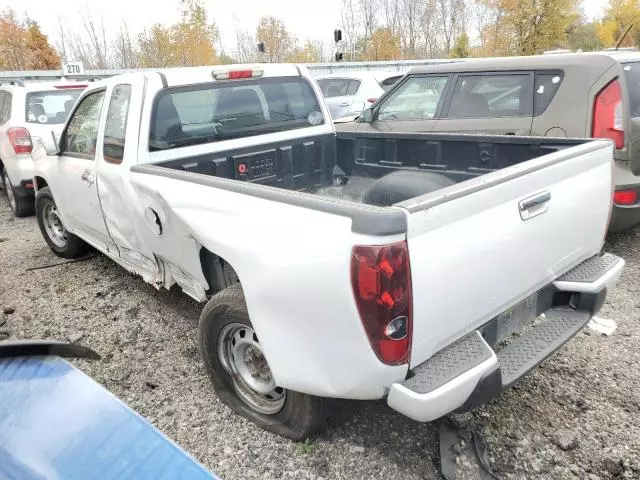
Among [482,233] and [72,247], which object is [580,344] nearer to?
[482,233]

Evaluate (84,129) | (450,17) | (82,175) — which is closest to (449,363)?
(82,175)

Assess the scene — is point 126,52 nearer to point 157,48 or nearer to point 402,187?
point 157,48

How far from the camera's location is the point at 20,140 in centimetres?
647

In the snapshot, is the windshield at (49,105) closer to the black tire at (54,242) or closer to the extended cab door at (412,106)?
the black tire at (54,242)

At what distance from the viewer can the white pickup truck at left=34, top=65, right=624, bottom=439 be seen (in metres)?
1.85

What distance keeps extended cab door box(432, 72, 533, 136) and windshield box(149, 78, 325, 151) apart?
1.96 metres

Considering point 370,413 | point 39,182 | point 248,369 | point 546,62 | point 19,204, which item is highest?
point 546,62

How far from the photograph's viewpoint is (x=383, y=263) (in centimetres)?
174

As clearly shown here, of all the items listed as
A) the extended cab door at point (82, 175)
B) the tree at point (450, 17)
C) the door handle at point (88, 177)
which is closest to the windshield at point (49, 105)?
the extended cab door at point (82, 175)

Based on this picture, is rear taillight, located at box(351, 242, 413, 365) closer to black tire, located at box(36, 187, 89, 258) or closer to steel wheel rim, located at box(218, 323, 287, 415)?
steel wheel rim, located at box(218, 323, 287, 415)

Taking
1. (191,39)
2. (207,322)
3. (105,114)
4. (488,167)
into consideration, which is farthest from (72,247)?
(191,39)

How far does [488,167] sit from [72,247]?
13.2ft

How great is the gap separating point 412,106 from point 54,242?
4.33 metres

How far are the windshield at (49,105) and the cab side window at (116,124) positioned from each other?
3.82 m
